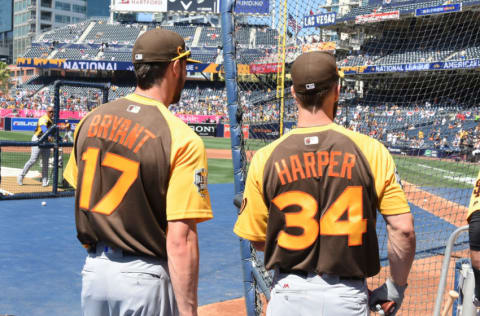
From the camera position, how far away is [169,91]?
258 centimetres

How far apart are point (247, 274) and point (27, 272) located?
13.1 feet

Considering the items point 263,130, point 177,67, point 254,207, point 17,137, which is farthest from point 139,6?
point 254,207

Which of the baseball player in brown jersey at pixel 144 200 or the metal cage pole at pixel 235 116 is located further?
the metal cage pole at pixel 235 116

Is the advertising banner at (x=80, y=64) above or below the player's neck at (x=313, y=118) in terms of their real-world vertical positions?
above

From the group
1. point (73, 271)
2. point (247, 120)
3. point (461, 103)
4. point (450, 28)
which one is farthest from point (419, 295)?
point (450, 28)

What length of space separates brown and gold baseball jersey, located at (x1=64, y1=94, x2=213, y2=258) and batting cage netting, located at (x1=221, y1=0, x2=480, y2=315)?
1.23 metres

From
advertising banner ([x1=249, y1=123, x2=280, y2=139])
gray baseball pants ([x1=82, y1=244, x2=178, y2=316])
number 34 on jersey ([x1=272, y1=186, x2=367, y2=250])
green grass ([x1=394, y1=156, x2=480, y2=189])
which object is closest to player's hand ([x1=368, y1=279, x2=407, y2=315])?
number 34 on jersey ([x1=272, y1=186, x2=367, y2=250])

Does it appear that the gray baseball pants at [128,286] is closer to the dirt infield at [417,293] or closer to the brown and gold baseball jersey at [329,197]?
the brown and gold baseball jersey at [329,197]

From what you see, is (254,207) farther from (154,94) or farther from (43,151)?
(43,151)

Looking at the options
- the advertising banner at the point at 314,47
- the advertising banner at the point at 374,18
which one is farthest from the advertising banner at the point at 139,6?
the advertising banner at the point at 314,47

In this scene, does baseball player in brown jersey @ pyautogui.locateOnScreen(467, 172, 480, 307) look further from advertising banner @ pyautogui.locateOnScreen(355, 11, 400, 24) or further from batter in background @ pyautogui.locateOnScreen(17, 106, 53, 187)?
advertising banner @ pyautogui.locateOnScreen(355, 11, 400, 24)

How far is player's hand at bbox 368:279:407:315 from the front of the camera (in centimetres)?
240

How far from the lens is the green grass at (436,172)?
1758cm

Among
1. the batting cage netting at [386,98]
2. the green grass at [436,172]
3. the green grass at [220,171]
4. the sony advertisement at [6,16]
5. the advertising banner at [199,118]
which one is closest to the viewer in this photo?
the batting cage netting at [386,98]
